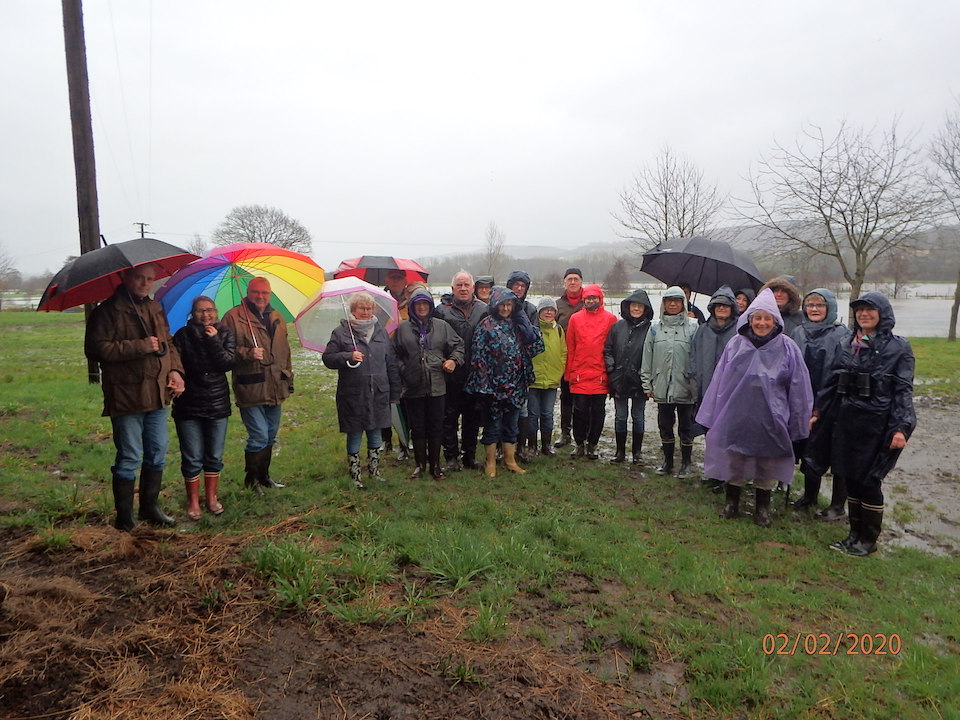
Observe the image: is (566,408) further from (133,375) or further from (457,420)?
(133,375)

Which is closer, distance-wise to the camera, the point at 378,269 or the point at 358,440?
the point at 358,440

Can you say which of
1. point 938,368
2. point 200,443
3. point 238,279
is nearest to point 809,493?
point 200,443

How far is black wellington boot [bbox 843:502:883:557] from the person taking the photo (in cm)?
418

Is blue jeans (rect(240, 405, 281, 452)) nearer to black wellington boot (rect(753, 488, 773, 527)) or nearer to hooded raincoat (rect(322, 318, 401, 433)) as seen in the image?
hooded raincoat (rect(322, 318, 401, 433))

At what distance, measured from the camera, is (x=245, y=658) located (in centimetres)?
257

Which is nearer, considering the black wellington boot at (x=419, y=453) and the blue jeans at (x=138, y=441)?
the blue jeans at (x=138, y=441)

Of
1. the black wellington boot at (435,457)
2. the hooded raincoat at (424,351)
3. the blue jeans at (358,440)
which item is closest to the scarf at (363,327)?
the hooded raincoat at (424,351)

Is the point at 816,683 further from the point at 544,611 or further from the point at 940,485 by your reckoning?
the point at 940,485

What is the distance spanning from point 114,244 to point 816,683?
5018 millimetres

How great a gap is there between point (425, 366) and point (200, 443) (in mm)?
2149

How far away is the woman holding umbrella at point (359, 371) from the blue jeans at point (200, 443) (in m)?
1.08

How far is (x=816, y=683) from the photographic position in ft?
8.86

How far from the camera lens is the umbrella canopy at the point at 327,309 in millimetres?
5145

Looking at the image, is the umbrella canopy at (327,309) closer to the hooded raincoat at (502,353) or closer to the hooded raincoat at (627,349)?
the hooded raincoat at (502,353)
